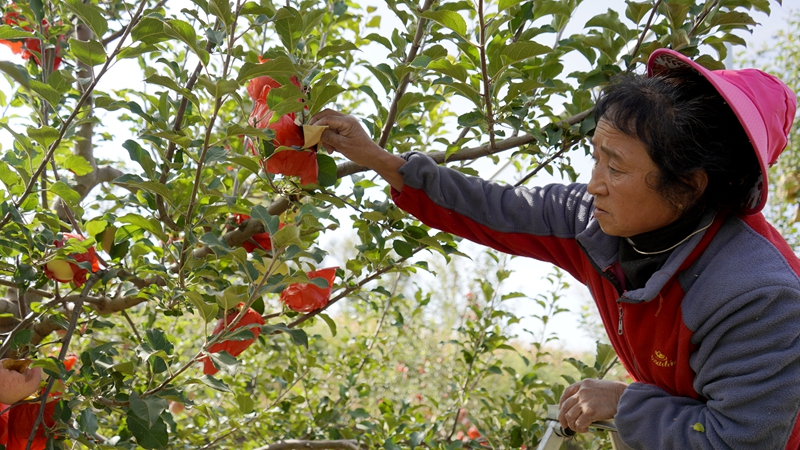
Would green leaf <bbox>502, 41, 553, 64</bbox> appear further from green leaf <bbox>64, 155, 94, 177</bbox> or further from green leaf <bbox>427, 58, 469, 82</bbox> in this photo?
green leaf <bbox>64, 155, 94, 177</bbox>

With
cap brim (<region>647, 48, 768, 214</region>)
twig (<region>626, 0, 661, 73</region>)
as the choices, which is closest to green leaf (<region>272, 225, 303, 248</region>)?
cap brim (<region>647, 48, 768, 214</region>)

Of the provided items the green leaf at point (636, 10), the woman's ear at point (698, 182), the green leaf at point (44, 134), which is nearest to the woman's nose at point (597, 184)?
the woman's ear at point (698, 182)

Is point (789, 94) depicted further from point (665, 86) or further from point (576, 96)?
point (576, 96)

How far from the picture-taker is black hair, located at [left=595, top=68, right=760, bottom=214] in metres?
1.09

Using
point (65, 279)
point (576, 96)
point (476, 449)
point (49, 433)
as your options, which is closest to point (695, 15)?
point (576, 96)

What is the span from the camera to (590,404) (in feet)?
3.78

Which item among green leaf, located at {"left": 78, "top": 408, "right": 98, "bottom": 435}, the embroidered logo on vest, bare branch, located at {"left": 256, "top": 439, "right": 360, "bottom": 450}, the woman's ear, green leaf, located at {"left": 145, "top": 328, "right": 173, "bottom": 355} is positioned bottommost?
bare branch, located at {"left": 256, "top": 439, "right": 360, "bottom": 450}

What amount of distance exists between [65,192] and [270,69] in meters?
0.56

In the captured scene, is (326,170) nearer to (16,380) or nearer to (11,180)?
(11,180)

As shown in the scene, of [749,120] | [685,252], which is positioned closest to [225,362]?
[685,252]

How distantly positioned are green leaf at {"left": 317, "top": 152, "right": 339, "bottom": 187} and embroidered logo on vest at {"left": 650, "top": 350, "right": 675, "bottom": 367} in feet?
2.13

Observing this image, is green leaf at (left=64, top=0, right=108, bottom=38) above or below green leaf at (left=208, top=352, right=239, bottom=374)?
above

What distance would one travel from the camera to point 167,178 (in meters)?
1.38

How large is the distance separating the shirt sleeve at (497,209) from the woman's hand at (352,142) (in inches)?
1.5
